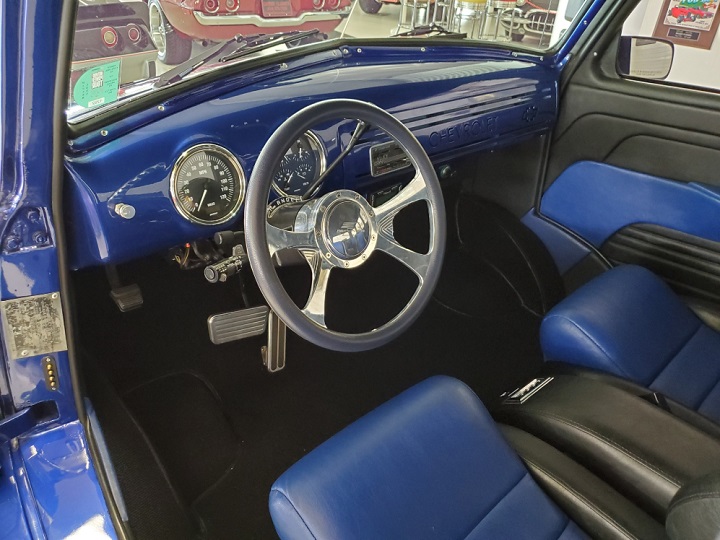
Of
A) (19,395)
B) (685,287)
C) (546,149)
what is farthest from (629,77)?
(19,395)

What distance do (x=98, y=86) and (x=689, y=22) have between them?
10.4ft

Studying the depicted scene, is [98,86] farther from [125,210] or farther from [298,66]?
[298,66]

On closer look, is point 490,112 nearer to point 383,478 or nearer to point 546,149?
point 546,149

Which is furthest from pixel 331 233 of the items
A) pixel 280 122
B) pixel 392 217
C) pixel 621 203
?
pixel 621 203

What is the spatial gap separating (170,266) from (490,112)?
1139 millimetres

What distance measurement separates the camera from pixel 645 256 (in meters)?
2.08

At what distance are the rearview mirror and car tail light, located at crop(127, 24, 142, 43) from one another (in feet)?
5.24

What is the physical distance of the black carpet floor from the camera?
1684mm

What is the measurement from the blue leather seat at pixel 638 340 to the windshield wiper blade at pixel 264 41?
3.29ft

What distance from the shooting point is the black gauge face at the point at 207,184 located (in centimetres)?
127

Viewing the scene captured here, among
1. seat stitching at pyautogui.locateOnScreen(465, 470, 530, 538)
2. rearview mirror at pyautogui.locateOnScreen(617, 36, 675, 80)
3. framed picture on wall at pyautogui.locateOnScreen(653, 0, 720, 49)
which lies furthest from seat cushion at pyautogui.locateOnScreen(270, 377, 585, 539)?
framed picture on wall at pyautogui.locateOnScreen(653, 0, 720, 49)

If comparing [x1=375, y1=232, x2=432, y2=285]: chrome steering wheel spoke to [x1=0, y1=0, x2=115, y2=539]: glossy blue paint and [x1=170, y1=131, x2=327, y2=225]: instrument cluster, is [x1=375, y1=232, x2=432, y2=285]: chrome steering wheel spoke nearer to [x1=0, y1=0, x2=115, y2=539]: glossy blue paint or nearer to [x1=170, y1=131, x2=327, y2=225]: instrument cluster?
[x1=170, y1=131, x2=327, y2=225]: instrument cluster

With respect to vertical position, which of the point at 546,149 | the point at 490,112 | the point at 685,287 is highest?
the point at 490,112

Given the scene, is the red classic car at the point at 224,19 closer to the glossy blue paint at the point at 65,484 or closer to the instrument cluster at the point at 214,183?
Answer: the instrument cluster at the point at 214,183
